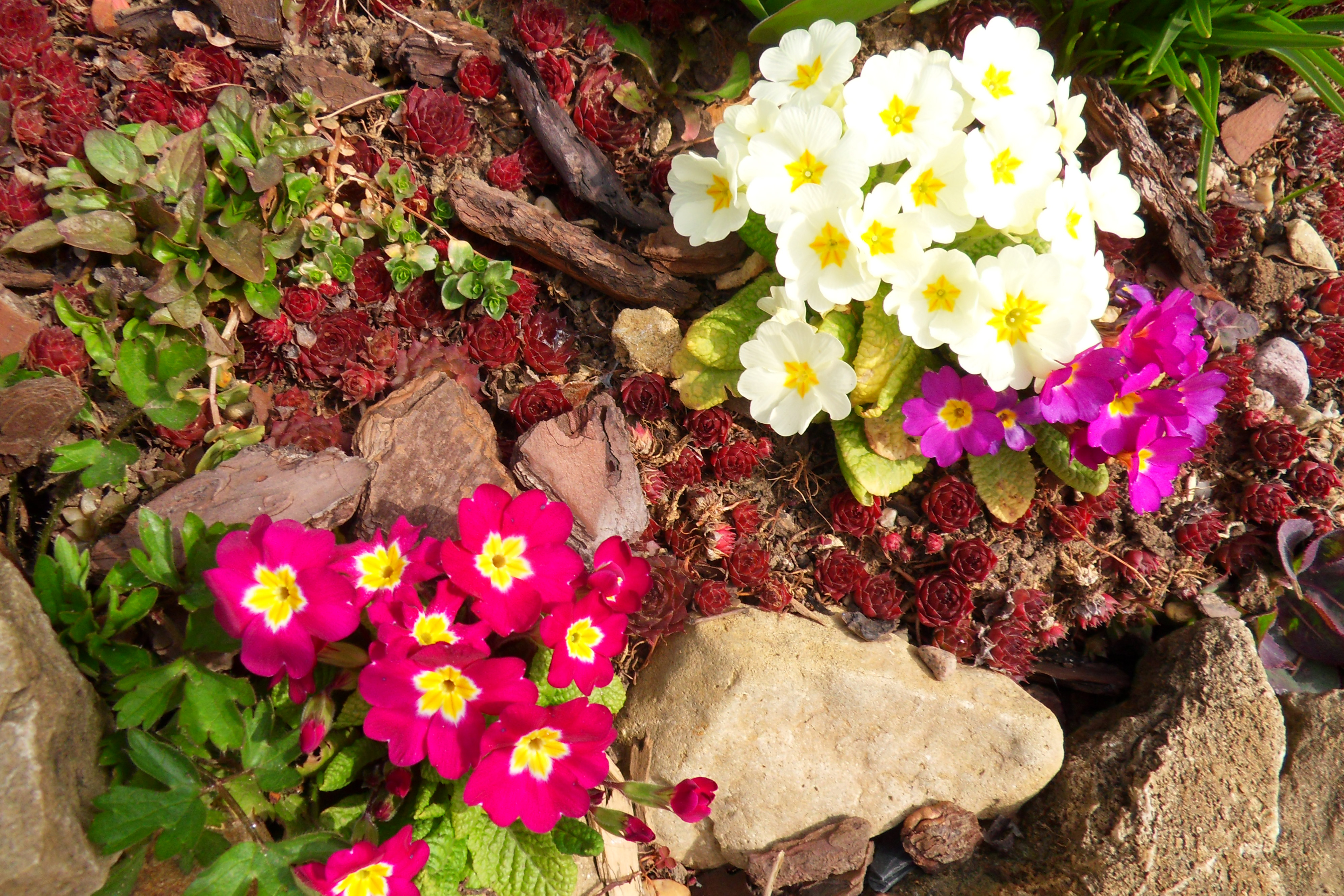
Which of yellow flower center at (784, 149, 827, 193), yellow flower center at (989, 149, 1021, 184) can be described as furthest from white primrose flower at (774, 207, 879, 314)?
yellow flower center at (989, 149, 1021, 184)

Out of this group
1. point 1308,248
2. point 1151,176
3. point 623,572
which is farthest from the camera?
point 1308,248

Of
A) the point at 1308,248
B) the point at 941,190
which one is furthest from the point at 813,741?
the point at 1308,248

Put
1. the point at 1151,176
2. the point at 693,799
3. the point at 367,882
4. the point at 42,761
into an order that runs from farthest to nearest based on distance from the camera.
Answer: the point at 1151,176 → the point at 693,799 → the point at 367,882 → the point at 42,761

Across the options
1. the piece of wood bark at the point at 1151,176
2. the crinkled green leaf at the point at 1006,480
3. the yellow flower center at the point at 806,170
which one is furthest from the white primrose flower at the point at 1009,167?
the piece of wood bark at the point at 1151,176

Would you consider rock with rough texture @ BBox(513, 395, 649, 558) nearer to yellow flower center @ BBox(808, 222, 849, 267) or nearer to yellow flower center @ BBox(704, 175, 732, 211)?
yellow flower center @ BBox(704, 175, 732, 211)

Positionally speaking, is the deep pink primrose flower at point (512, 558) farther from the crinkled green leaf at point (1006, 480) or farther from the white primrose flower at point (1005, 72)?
the white primrose flower at point (1005, 72)

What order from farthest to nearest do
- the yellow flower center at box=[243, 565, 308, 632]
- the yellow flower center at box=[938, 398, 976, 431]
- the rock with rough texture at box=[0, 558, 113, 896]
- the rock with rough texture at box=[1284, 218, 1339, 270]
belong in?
the rock with rough texture at box=[1284, 218, 1339, 270], the yellow flower center at box=[938, 398, 976, 431], the yellow flower center at box=[243, 565, 308, 632], the rock with rough texture at box=[0, 558, 113, 896]

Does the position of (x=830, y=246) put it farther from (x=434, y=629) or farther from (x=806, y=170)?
(x=434, y=629)
